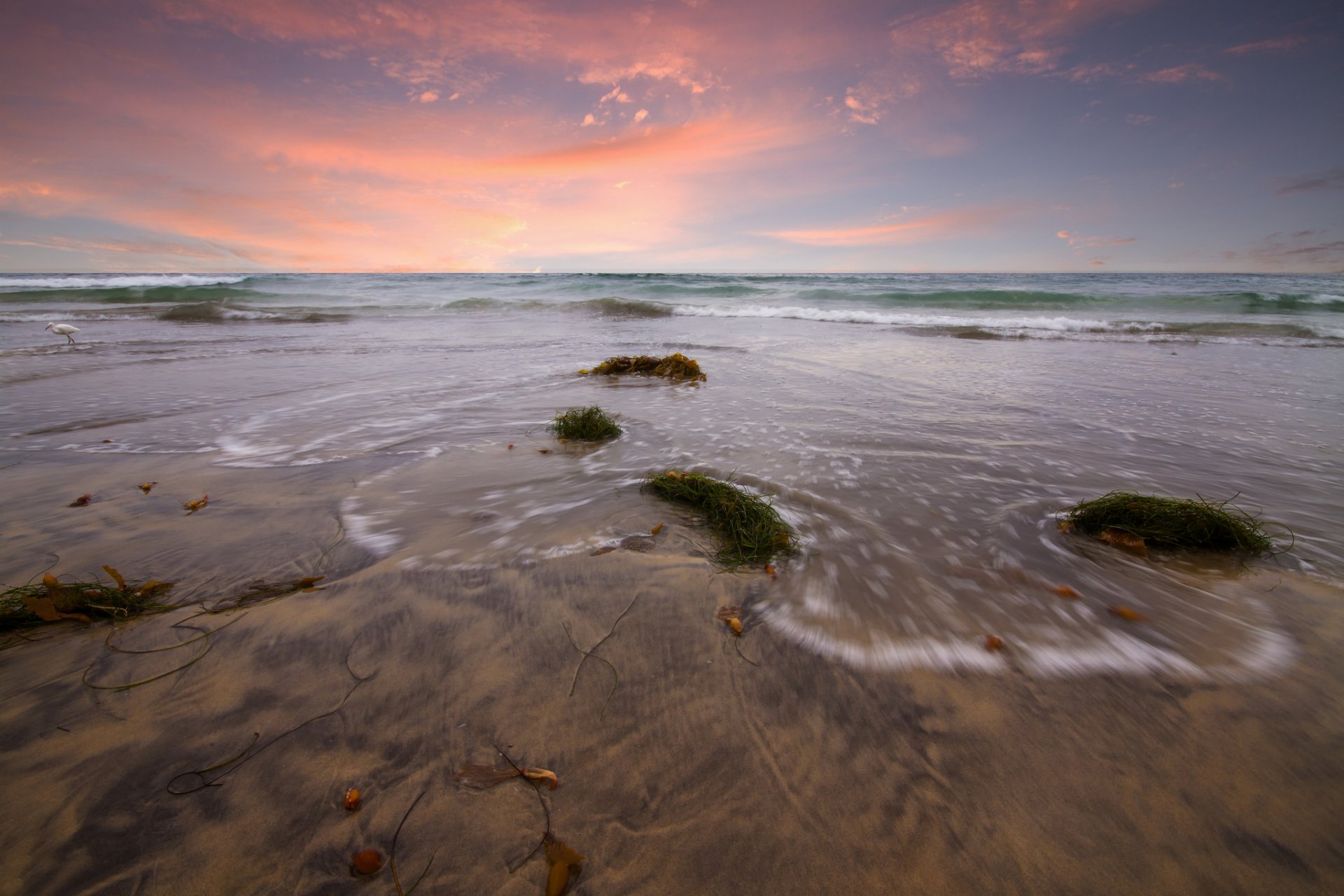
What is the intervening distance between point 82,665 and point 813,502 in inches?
120

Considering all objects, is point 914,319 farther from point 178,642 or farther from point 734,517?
point 178,642

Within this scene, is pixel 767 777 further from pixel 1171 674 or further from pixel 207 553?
pixel 207 553

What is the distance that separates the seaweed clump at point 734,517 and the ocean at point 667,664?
109 mm

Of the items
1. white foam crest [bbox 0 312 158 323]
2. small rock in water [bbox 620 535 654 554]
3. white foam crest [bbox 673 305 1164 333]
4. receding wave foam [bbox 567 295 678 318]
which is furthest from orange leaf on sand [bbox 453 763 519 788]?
white foam crest [bbox 0 312 158 323]

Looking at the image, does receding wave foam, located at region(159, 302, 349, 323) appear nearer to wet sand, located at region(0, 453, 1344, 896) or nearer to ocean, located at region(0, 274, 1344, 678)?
ocean, located at region(0, 274, 1344, 678)

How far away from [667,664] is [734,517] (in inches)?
38.3

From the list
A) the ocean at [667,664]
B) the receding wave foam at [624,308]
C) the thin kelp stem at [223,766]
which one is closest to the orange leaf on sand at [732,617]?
the ocean at [667,664]

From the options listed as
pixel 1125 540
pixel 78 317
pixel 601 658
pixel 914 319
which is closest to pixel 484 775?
pixel 601 658

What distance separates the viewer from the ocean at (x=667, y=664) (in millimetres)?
1177

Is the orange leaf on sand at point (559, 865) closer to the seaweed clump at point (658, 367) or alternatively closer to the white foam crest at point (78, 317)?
the seaweed clump at point (658, 367)

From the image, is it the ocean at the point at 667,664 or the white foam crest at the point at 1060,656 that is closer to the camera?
the ocean at the point at 667,664

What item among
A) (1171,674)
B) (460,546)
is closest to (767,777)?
(1171,674)

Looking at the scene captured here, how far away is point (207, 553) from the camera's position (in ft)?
7.63

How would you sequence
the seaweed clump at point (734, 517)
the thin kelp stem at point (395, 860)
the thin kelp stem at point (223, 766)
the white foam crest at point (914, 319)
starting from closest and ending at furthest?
1. the thin kelp stem at point (395, 860)
2. the thin kelp stem at point (223, 766)
3. the seaweed clump at point (734, 517)
4. the white foam crest at point (914, 319)
